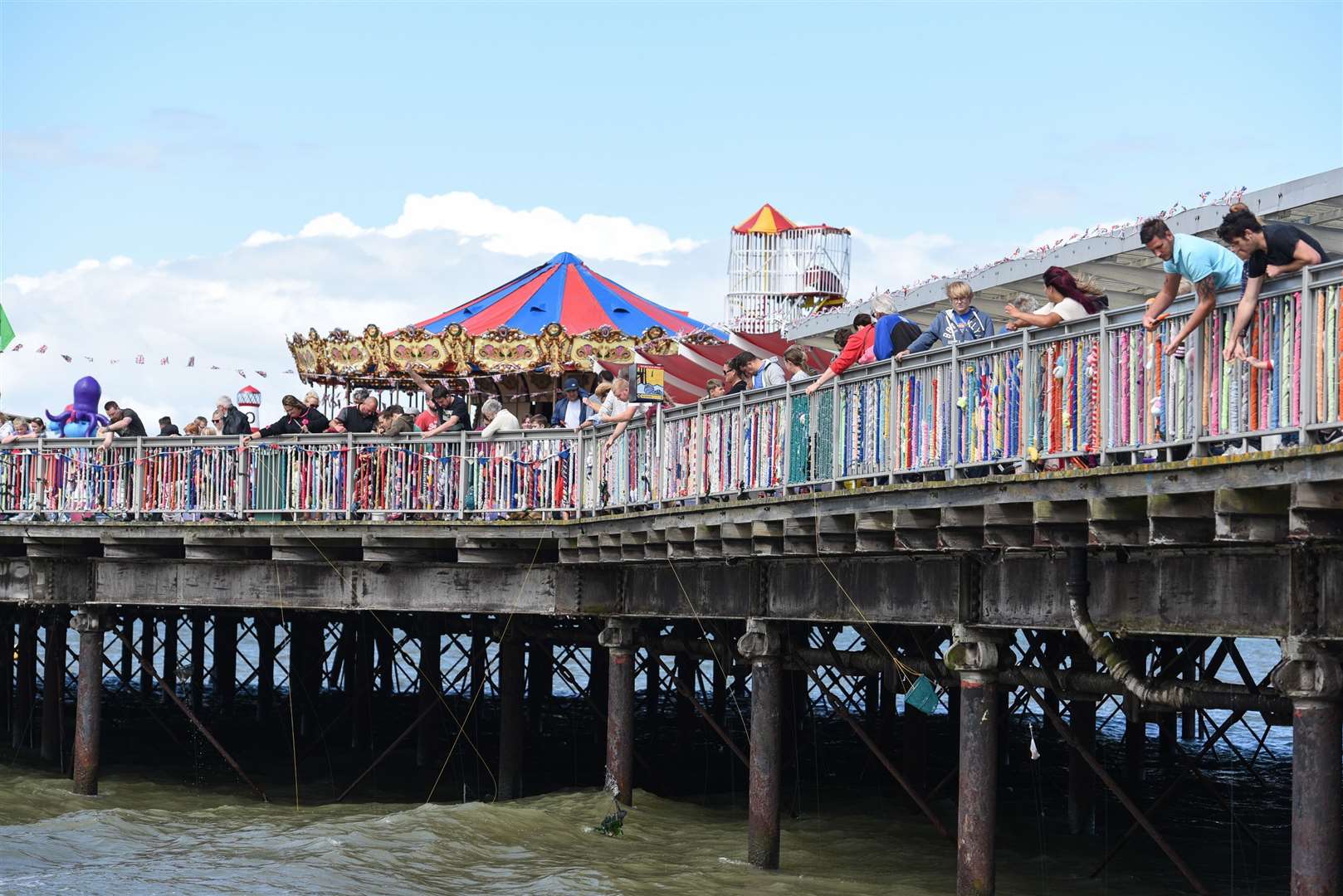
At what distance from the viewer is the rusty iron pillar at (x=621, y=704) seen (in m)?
20.6

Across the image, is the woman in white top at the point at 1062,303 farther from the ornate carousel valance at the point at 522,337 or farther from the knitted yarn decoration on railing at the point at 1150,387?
the ornate carousel valance at the point at 522,337

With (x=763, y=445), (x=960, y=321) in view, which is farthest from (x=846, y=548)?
(x=960, y=321)

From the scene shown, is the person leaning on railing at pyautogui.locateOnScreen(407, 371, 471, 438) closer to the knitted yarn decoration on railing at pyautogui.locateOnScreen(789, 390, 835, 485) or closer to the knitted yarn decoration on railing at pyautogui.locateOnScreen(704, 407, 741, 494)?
the knitted yarn decoration on railing at pyautogui.locateOnScreen(704, 407, 741, 494)

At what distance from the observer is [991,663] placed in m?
13.9

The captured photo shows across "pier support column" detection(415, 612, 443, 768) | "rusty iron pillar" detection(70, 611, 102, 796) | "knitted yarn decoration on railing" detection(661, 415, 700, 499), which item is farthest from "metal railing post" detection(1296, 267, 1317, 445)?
"rusty iron pillar" detection(70, 611, 102, 796)

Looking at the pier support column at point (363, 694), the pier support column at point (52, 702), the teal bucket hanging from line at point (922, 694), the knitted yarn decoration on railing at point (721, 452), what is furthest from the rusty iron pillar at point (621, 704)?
the pier support column at point (52, 702)

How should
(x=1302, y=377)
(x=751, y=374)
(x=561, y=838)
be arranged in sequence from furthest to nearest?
(x=561, y=838)
(x=751, y=374)
(x=1302, y=377)

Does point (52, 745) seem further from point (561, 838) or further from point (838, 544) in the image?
point (838, 544)

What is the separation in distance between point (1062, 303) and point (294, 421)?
12321mm

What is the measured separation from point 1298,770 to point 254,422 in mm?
17146

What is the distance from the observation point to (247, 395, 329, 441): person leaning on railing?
2209 cm

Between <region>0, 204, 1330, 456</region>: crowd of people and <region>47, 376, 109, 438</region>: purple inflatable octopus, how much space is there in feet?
0.80

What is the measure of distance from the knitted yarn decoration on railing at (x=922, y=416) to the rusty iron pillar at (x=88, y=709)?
44.0ft

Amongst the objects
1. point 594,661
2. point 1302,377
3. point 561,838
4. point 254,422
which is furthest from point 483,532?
point 1302,377
